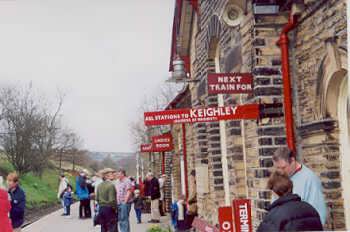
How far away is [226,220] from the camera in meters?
3.90

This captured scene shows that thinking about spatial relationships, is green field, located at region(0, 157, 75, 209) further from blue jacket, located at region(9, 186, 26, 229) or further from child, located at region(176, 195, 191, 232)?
blue jacket, located at region(9, 186, 26, 229)

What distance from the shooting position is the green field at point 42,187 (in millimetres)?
11667

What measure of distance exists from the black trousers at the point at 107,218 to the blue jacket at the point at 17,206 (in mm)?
1416

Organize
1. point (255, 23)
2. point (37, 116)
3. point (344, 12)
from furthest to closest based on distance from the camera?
point (37, 116)
point (255, 23)
point (344, 12)

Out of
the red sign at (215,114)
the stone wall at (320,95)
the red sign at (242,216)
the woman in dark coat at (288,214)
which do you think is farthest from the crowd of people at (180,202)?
the red sign at (215,114)

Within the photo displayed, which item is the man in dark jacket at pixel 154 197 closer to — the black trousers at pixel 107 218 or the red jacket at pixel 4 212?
the black trousers at pixel 107 218

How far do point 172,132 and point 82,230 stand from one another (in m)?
3.53

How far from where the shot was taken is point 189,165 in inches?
400

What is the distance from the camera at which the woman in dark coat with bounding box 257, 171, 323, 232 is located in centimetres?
280

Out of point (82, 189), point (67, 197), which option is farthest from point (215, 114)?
point (67, 197)

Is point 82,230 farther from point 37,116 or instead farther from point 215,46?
point 215,46

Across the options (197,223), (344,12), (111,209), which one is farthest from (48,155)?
(344,12)

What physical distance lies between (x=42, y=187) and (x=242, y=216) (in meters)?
11.5

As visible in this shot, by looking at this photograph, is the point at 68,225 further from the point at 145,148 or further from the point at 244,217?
the point at 244,217
